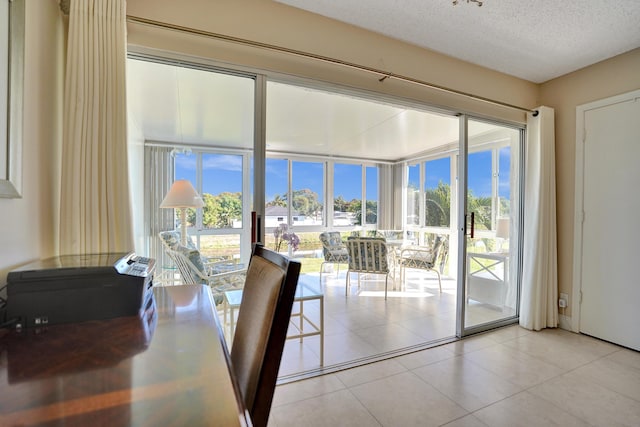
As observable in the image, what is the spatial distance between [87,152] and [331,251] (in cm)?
385

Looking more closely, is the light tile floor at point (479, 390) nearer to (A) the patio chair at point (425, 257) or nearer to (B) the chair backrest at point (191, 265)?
(B) the chair backrest at point (191, 265)

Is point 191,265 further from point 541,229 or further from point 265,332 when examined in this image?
point 541,229

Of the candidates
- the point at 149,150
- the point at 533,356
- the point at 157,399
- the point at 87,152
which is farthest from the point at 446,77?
the point at 149,150

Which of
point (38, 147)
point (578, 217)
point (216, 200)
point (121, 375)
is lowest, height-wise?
point (121, 375)

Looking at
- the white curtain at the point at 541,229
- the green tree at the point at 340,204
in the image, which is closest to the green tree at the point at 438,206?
the green tree at the point at 340,204

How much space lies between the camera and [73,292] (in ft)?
3.26

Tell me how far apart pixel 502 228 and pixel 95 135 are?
139 inches

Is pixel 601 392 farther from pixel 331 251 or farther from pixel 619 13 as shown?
pixel 331 251

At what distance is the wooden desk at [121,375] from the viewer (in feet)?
1.71

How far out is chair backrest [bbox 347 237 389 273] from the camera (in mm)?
3963

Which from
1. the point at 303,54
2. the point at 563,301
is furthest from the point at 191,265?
the point at 563,301

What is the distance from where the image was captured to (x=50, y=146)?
4.48 feet

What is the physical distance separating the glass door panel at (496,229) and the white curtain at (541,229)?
185mm

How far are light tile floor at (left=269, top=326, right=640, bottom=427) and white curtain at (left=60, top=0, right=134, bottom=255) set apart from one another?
4.49 feet
